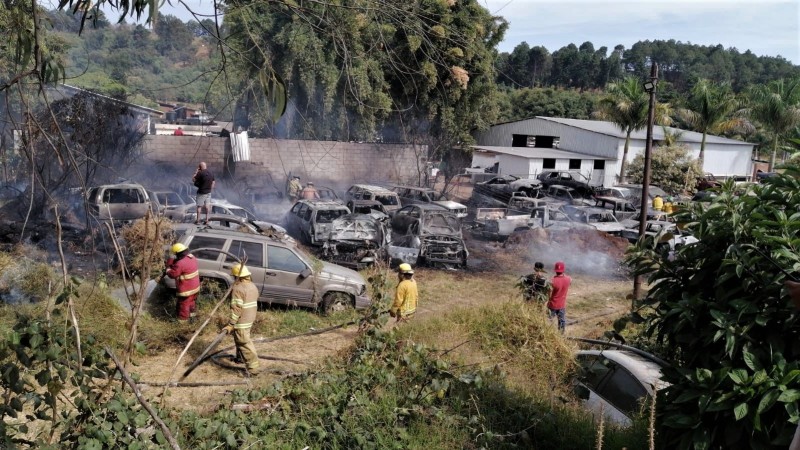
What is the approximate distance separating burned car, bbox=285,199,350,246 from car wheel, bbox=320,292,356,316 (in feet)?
12.6

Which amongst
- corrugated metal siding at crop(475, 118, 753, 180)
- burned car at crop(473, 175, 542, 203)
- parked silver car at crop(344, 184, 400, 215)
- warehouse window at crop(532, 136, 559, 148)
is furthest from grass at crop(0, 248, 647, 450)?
warehouse window at crop(532, 136, 559, 148)

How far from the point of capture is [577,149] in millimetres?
38000

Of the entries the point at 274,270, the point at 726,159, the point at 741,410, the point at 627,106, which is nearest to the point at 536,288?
the point at 274,270

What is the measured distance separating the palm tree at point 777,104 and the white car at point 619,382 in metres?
33.8

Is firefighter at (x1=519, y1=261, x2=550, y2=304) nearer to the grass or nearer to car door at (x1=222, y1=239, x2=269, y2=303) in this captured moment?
the grass

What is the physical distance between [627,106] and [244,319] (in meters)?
27.8

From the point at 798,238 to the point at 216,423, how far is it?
4.34 metres

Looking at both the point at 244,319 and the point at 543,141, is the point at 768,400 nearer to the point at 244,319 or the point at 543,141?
the point at 244,319

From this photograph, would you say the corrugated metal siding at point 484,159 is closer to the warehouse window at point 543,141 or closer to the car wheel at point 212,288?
the warehouse window at point 543,141

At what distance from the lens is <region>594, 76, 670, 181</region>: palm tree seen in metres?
31.3

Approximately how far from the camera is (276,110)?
3.92 metres

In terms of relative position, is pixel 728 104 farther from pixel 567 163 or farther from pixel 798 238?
pixel 798 238

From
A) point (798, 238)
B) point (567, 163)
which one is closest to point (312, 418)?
point (798, 238)

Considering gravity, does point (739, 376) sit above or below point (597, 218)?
above
